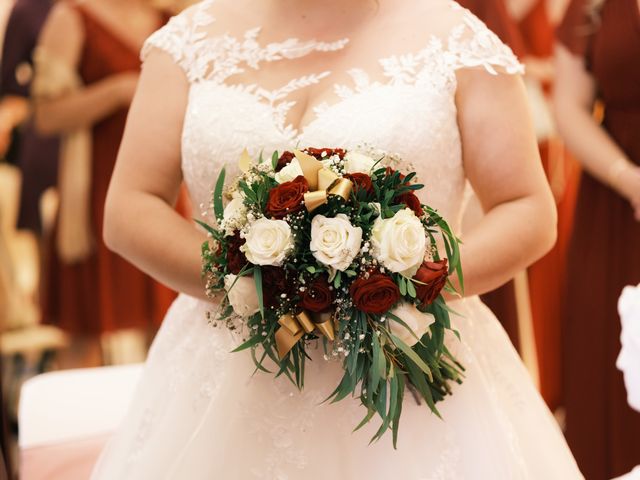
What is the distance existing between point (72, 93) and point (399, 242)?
268 centimetres

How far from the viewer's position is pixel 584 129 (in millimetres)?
2943

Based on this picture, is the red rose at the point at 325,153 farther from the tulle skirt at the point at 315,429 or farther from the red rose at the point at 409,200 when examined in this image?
the tulle skirt at the point at 315,429

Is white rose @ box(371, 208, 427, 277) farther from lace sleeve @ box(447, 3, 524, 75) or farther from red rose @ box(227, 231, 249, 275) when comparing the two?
lace sleeve @ box(447, 3, 524, 75)

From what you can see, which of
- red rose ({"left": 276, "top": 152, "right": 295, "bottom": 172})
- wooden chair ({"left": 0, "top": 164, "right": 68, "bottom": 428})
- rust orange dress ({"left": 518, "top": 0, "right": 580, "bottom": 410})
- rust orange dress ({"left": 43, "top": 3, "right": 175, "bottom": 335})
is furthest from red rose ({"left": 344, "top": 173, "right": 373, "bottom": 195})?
wooden chair ({"left": 0, "top": 164, "right": 68, "bottom": 428})

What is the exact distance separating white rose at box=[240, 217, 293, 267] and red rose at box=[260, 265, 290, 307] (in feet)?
0.09

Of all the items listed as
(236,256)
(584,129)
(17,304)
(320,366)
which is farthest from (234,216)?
(17,304)

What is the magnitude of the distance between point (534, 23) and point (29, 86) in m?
2.32

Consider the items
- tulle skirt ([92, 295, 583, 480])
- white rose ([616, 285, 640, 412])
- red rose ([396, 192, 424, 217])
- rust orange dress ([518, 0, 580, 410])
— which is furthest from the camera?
rust orange dress ([518, 0, 580, 410])

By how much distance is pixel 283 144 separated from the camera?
68.6 inches

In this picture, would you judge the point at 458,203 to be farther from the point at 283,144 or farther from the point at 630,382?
the point at 630,382

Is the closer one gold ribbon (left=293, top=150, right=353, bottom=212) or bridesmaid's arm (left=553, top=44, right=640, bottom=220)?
gold ribbon (left=293, top=150, right=353, bottom=212)

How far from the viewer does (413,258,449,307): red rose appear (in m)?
1.35

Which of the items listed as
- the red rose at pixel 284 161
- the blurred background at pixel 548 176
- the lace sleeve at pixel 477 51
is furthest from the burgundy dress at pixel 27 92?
the red rose at pixel 284 161

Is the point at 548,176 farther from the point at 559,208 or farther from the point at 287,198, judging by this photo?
the point at 287,198
